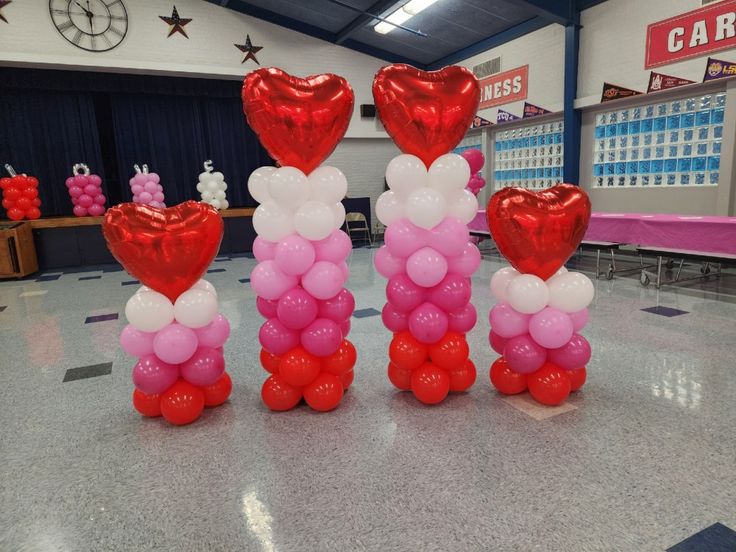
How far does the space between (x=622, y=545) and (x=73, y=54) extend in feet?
27.2

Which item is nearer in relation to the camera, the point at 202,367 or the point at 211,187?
the point at 202,367

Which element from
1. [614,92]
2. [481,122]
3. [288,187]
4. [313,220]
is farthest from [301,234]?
[481,122]

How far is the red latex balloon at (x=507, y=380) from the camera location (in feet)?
Result: 6.70

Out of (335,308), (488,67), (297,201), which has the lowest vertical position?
(335,308)

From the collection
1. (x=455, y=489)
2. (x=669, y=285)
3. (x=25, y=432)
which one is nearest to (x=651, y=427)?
(x=455, y=489)

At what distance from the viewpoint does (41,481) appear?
5.15 feet

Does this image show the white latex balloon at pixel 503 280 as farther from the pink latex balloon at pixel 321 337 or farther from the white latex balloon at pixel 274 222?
the white latex balloon at pixel 274 222

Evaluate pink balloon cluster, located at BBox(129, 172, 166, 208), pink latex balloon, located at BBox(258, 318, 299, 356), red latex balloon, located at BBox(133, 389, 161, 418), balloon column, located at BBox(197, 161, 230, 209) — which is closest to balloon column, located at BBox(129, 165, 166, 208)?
pink balloon cluster, located at BBox(129, 172, 166, 208)

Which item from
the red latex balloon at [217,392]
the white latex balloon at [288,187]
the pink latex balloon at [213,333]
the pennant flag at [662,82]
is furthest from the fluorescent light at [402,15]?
the red latex balloon at [217,392]

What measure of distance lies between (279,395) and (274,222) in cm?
74

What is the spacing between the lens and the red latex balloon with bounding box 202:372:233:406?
2041 mm

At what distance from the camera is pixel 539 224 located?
6.00ft

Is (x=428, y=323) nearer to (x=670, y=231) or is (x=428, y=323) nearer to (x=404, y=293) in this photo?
(x=404, y=293)

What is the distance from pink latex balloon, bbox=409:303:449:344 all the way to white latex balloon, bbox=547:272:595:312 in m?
0.46
